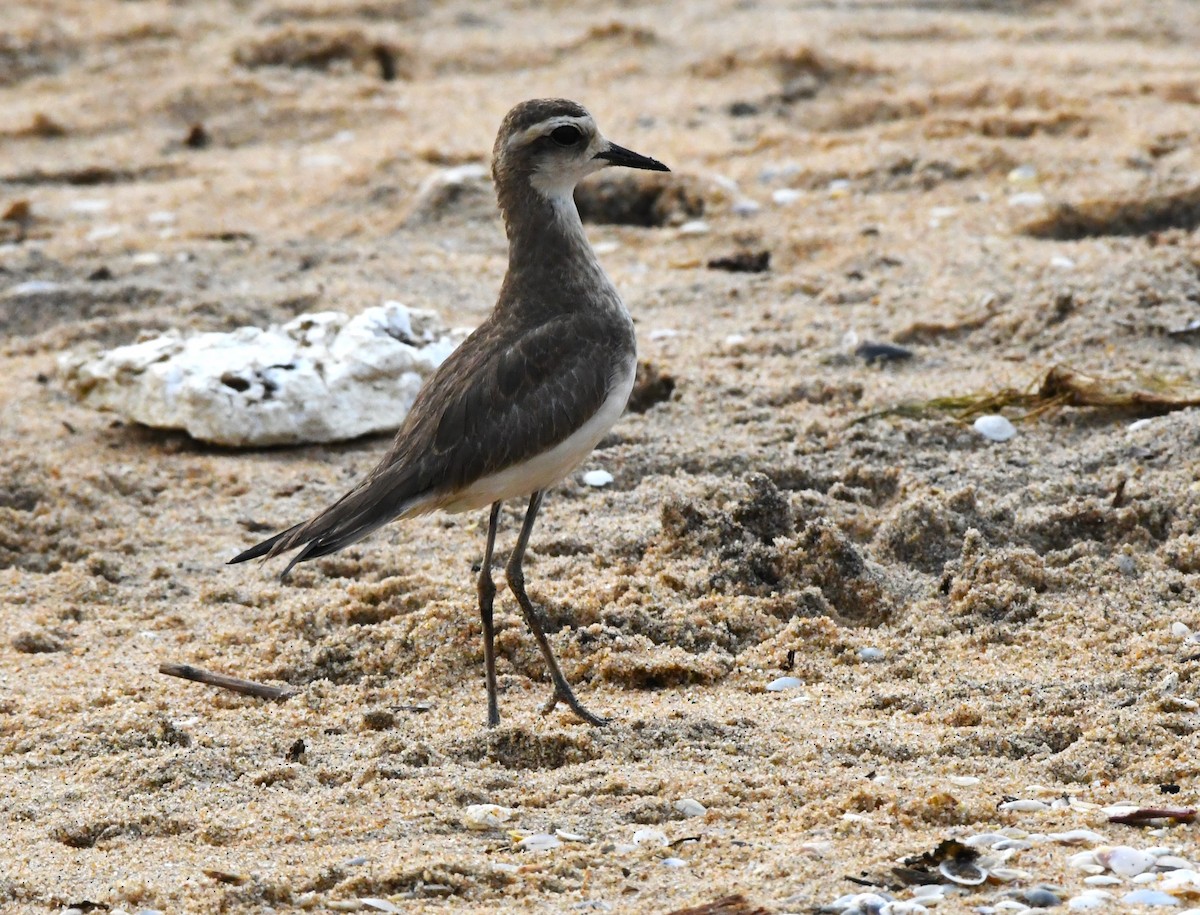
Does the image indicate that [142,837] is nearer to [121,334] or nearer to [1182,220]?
[121,334]

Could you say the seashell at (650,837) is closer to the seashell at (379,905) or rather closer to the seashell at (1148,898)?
the seashell at (379,905)

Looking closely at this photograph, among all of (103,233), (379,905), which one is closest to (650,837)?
(379,905)

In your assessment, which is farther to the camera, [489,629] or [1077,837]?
[489,629]

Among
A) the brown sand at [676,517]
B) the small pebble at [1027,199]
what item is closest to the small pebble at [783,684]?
the brown sand at [676,517]

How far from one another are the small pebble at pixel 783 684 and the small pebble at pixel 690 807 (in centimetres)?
76

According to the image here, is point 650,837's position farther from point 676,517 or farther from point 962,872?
point 676,517

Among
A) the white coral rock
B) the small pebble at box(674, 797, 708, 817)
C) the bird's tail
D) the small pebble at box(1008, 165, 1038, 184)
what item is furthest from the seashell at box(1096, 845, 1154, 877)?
the small pebble at box(1008, 165, 1038, 184)

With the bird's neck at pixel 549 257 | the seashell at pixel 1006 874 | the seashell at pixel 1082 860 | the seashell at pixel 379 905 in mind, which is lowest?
the seashell at pixel 379 905

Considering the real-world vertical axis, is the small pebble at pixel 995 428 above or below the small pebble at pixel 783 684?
above

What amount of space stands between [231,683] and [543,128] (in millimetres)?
1846

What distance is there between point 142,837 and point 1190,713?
242cm

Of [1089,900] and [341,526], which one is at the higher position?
[341,526]

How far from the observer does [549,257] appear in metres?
4.99

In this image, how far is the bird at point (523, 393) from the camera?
4.45 metres
